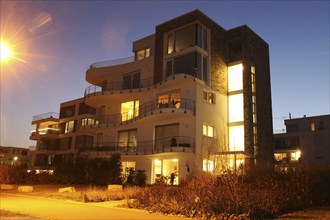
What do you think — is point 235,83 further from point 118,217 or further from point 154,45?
point 118,217

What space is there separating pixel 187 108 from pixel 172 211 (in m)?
16.4

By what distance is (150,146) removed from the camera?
3059 centimetres

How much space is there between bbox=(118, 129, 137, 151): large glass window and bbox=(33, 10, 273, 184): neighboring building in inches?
4.2

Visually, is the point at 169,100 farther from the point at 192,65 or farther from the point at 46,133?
the point at 46,133

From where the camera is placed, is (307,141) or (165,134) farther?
(307,141)

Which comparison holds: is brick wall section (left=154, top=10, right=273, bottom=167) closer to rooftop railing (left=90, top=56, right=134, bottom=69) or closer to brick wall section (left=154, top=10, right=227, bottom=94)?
brick wall section (left=154, top=10, right=227, bottom=94)

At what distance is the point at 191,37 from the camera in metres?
30.3

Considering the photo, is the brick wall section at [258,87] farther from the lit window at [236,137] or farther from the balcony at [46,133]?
the balcony at [46,133]

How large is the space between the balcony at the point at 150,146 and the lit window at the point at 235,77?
8.32 metres

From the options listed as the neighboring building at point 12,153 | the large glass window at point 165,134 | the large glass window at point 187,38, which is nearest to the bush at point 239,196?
the large glass window at point 165,134

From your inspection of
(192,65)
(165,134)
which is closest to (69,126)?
(165,134)

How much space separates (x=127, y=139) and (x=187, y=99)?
9002 mm

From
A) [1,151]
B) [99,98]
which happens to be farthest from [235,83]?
[1,151]

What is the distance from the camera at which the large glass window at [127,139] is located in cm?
3269
